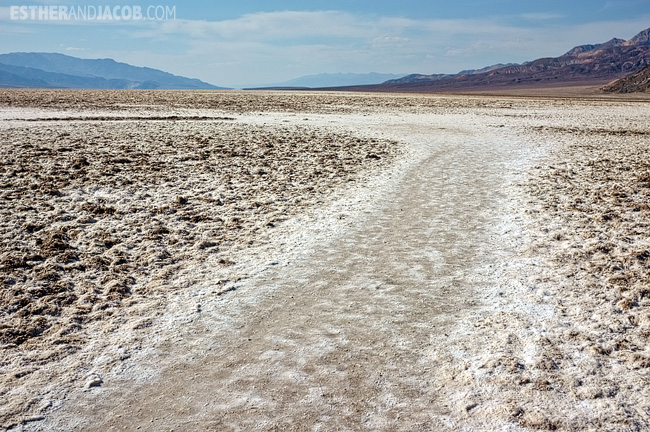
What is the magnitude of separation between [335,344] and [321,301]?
35.2 inches

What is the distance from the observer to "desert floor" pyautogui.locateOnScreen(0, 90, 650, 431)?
3.64m

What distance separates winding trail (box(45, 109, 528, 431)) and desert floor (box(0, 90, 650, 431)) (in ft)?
0.06

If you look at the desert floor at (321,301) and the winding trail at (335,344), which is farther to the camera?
the desert floor at (321,301)

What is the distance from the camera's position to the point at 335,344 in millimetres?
4418

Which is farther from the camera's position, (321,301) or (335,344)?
(321,301)

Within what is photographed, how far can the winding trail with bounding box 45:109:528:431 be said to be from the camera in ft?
11.6

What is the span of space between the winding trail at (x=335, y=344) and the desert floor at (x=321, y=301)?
0.7 inches

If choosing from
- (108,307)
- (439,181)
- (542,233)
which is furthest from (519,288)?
(439,181)

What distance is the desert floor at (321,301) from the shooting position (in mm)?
3645

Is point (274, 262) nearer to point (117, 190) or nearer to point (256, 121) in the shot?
point (117, 190)

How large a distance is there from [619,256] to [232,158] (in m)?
10.1

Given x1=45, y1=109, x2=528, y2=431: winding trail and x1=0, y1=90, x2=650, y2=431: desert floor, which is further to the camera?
x1=0, y1=90, x2=650, y2=431: desert floor

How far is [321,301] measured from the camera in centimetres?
527

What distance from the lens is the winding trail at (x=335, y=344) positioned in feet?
11.6
